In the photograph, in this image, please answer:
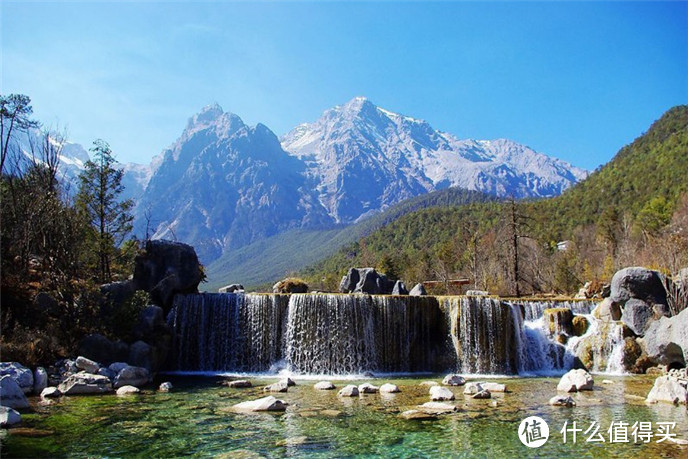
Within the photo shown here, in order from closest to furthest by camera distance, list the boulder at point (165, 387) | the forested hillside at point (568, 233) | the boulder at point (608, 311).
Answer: the boulder at point (165, 387) < the boulder at point (608, 311) < the forested hillside at point (568, 233)

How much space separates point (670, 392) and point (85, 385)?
14861 mm

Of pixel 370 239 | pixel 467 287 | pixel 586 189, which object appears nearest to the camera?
pixel 467 287

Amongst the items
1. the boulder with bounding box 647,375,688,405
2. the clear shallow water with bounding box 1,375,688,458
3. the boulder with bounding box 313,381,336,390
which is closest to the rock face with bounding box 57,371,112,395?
the clear shallow water with bounding box 1,375,688,458

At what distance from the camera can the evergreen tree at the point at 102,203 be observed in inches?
1035

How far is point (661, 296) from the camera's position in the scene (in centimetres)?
2219

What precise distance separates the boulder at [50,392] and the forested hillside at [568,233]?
84.8 feet

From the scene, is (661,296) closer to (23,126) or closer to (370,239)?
(23,126)

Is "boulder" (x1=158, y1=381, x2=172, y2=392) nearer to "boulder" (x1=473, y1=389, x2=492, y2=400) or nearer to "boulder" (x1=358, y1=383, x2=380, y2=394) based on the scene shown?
"boulder" (x1=358, y1=383, x2=380, y2=394)

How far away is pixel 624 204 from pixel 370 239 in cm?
4031

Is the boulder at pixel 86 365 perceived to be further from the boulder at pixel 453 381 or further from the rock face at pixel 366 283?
the rock face at pixel 366 283

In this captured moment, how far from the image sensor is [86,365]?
15789 millimetres

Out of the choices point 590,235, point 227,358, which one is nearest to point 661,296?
point 227,358

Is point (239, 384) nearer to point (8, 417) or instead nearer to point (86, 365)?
point (86, 365)

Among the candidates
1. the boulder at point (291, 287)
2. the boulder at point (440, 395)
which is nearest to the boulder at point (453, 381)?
the boulder at point (440, 395)
